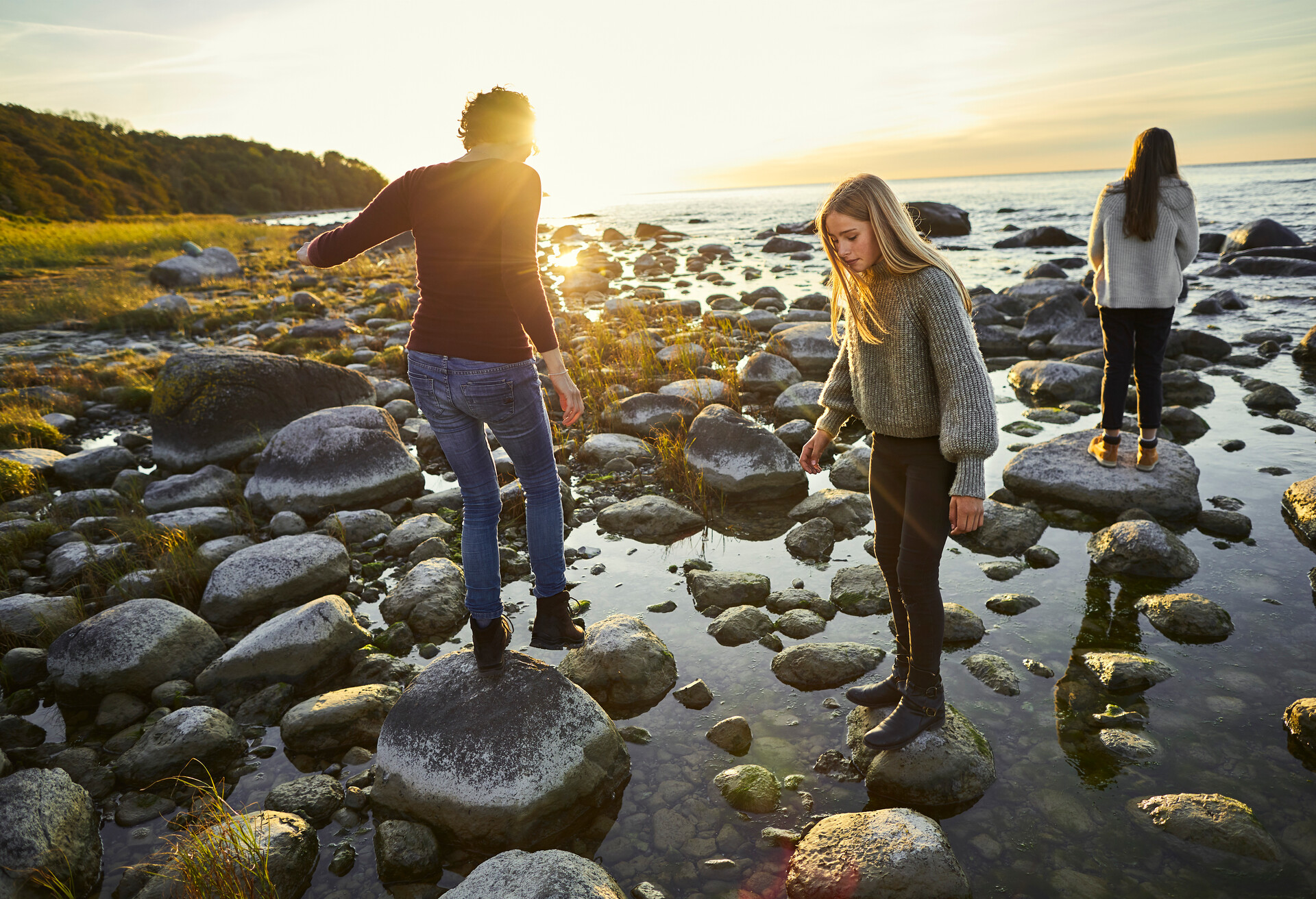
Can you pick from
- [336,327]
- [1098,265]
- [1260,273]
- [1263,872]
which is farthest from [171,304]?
[1260,273]

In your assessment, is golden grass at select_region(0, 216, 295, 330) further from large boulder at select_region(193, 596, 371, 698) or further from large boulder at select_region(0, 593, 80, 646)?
large boulder at select_region(193, 596, 371, 698)

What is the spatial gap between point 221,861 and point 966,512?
9.97 feet

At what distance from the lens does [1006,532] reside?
16.9 ft

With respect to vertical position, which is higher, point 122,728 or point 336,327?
point 336,327

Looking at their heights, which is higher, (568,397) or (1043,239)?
(568,397)

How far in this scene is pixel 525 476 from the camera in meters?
3.19

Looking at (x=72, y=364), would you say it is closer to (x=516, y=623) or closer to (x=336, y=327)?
(x=336, y=327)

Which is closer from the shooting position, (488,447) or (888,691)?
(488,447)

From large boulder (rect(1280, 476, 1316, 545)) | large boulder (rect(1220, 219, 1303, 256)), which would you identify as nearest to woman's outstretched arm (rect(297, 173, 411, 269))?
large boulder (rect(1280, 476, 1316, 545))

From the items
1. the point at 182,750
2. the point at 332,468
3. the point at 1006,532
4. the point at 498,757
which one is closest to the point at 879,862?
the point at 498,757

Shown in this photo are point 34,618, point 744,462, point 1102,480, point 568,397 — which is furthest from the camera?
point 744,462

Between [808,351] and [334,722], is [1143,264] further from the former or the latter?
[334,722]

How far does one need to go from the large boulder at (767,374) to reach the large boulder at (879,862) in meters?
6.91

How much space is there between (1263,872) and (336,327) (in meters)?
14.6
